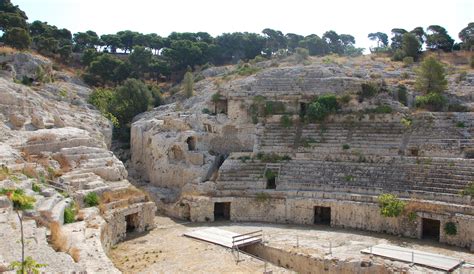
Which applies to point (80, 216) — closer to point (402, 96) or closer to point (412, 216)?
point (412, 216)

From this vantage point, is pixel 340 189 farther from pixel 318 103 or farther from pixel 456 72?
pixel 456 72

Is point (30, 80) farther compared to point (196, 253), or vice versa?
point (30, 80)

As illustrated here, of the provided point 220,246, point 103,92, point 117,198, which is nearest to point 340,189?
point 220,246

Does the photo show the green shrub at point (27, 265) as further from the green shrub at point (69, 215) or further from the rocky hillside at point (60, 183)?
the green shrub at point (69, 215)

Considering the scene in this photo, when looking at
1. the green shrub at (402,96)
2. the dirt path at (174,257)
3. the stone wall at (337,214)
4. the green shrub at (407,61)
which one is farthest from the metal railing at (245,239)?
the green shrub at (407,61)

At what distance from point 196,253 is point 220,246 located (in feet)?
3.48

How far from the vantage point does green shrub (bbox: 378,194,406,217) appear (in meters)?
17.9

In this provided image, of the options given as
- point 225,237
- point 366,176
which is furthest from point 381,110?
point 225,237

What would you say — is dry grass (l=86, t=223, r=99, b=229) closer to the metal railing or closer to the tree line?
the metal railing

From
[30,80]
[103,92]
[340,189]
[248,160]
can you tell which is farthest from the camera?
[103,92]

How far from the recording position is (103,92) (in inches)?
1331

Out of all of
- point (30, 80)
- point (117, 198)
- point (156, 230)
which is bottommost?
point (156, 230)

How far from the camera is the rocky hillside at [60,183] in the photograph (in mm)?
11211

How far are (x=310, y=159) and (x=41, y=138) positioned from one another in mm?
12380
